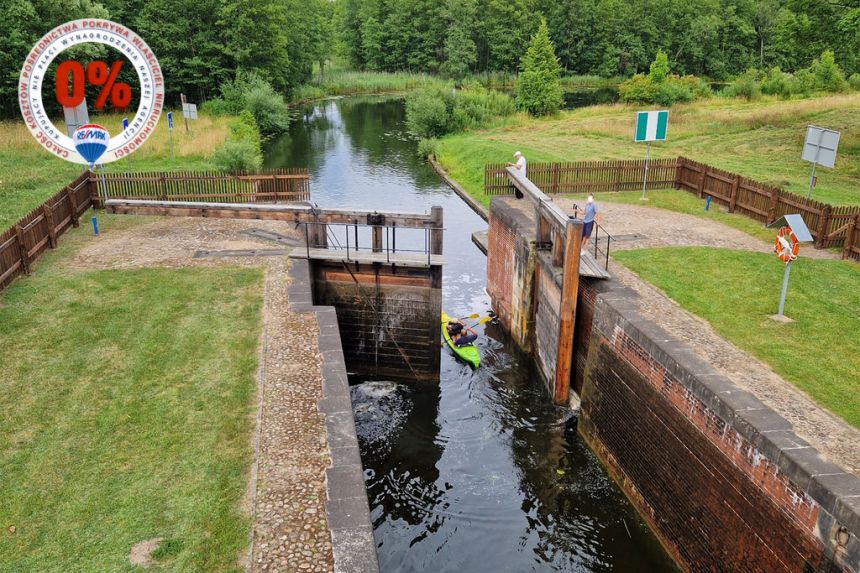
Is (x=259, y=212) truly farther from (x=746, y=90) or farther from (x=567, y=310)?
(x=746, y=90)

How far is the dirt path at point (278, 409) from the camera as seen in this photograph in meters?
8.66

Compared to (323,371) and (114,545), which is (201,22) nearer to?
(323,371)

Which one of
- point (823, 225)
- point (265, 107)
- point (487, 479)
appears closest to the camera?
point (487, 479)

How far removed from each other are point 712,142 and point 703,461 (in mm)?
31808

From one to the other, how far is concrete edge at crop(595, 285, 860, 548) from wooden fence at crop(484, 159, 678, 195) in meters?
12.8

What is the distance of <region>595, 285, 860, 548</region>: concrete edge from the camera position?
328 inches

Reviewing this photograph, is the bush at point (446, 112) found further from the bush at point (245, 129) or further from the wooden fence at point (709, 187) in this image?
the wooden fence at point (709, 187)

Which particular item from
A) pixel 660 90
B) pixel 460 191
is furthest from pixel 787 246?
pixel 660 90

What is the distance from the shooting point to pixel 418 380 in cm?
1841

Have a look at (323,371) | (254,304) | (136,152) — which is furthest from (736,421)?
(136,152)

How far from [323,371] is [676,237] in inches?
476

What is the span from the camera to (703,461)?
1101 cm

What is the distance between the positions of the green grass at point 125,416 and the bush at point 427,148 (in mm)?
28464

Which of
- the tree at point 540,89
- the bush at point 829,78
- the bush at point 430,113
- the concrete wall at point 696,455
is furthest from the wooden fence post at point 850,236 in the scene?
the bush at point 829,78
